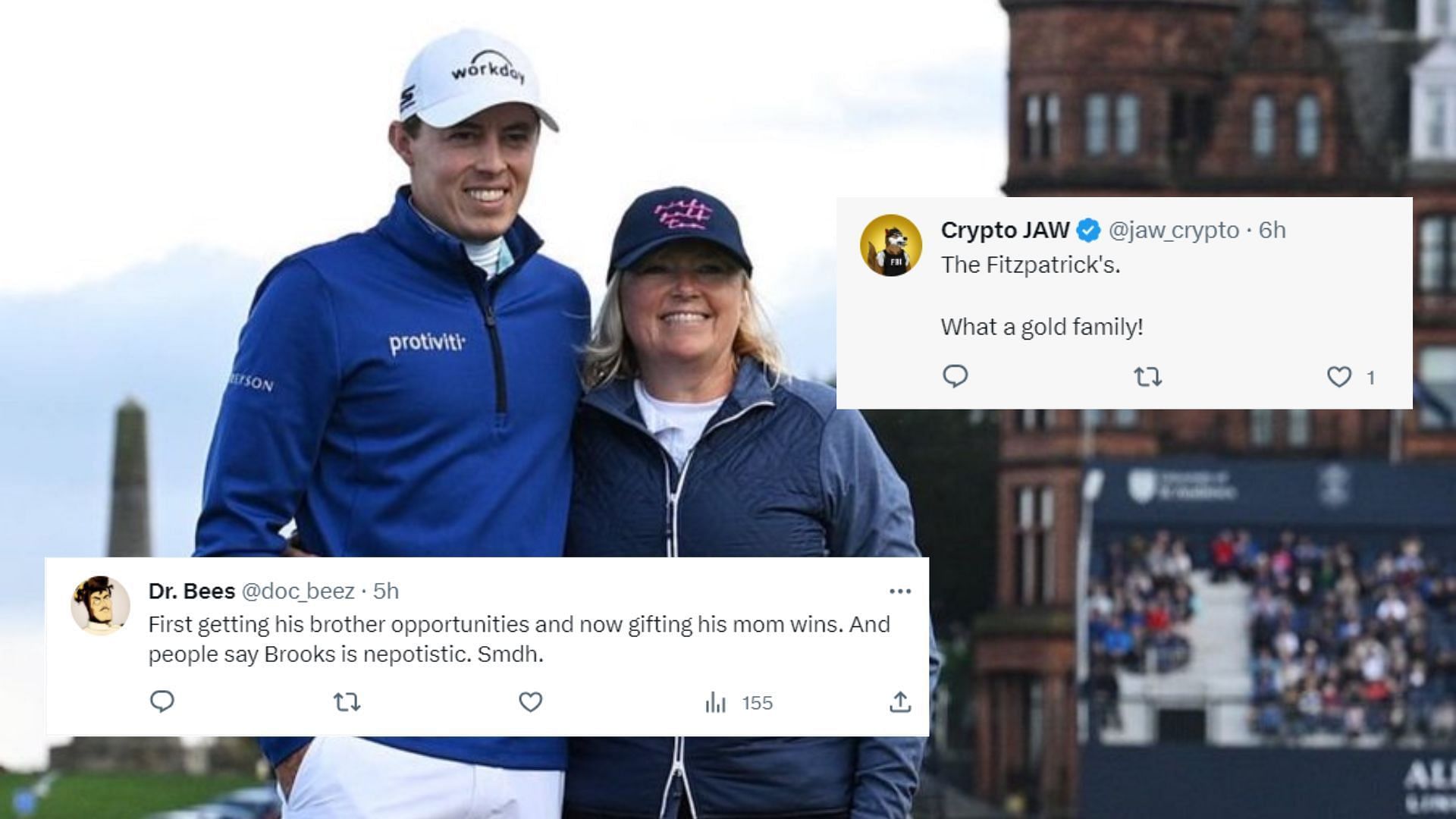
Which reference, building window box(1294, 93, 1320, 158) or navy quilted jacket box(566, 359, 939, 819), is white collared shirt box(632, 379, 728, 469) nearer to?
navy quilted jacket box(566, 359, 939, 819)

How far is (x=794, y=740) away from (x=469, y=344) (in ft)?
2.29

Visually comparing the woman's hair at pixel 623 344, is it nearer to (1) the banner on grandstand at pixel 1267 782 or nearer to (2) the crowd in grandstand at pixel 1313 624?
(1) the banner on grandstand at pixel 1267 782

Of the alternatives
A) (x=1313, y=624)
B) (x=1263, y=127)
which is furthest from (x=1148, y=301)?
(x=1263, y=127)

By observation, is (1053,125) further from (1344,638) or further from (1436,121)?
(1344,638)

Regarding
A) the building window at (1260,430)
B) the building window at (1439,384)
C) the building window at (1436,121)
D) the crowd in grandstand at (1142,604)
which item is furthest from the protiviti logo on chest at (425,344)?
the building window at (1436,121)

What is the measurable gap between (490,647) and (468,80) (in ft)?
2.85

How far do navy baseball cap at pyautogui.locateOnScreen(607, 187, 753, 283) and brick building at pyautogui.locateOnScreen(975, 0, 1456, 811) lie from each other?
3295cm

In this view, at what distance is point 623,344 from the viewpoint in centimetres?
448

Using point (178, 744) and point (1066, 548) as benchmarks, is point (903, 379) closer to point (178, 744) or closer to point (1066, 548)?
point (1066, 548)

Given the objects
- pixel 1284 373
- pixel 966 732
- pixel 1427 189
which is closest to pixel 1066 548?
pixel 966 732

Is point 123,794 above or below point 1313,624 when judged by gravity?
below

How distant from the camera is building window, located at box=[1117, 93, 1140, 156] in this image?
130ft

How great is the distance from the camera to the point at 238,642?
15.8ft

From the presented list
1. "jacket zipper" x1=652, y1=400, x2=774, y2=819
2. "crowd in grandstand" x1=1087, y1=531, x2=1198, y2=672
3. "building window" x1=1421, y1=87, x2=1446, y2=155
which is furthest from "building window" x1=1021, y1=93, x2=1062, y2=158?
"jacket zipper" x1=652, y1=400, x2=774, y2=819
